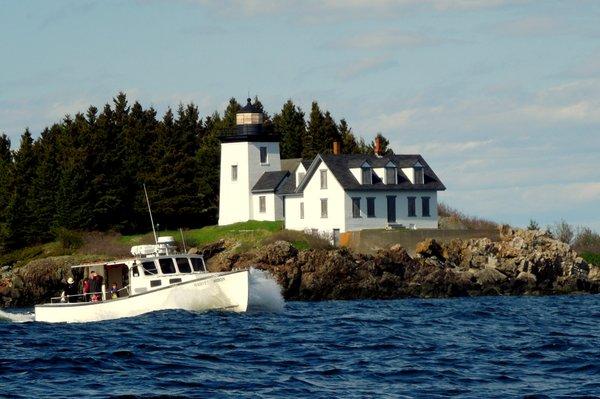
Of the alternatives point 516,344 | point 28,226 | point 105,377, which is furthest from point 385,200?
point 105,377

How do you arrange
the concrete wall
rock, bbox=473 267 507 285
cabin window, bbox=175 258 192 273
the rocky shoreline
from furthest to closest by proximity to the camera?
the concrete wall < rock, bbox=473 267 507 285 < the rocky shoreline < cabin window, bbox=175 258 192 273

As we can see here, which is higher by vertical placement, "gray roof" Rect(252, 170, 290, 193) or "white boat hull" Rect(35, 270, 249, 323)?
"gray roof" Rect(252, 170, 290, 193)

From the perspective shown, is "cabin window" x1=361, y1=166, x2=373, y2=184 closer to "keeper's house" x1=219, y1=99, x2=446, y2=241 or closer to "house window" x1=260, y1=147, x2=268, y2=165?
"keeper's house" x1=219, y1=99, x2=446, y2=241

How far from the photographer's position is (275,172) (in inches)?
3541

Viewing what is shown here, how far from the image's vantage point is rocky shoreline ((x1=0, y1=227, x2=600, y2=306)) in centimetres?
6988

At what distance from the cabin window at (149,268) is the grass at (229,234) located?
2802 cm

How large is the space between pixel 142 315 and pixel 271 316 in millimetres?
4760

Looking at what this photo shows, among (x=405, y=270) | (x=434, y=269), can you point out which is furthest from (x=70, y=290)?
(x=434, y=269)

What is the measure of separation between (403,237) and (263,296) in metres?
27.7

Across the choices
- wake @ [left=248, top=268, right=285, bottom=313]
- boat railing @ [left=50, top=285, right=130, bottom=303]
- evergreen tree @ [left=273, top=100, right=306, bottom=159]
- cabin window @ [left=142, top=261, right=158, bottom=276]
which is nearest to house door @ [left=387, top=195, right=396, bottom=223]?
evergreen tree @ [left=273, top=100, right=306, bottom=159]

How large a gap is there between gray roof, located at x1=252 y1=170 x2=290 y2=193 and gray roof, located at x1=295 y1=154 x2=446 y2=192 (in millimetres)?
2957

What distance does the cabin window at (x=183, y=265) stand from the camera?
49938 mm

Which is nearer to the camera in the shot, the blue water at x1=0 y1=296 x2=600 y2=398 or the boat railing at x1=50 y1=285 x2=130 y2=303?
Result: the blue water at x1=0 y1=296 x2=600 y2=398

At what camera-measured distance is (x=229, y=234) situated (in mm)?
82500
